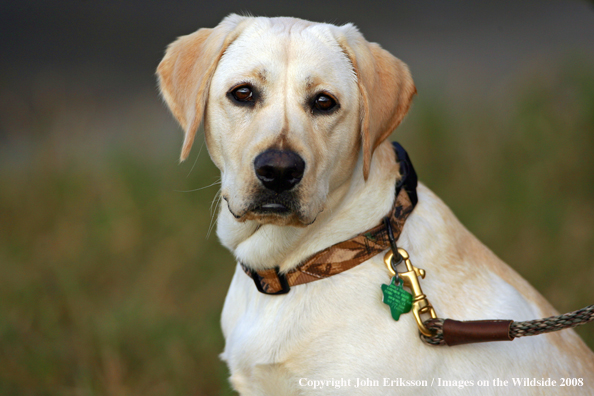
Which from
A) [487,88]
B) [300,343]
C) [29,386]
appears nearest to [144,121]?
[29,386]

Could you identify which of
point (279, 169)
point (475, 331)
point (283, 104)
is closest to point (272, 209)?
point (279, 169)

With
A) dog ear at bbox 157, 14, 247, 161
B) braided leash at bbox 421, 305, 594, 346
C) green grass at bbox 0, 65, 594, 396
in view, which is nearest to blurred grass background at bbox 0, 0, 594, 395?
green grass at bbox 0, 65, 594, 396

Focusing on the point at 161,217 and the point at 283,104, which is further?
the point at 161,217

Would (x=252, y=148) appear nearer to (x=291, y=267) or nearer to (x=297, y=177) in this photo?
(x=297, y=177)

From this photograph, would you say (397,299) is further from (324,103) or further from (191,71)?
(191,71)

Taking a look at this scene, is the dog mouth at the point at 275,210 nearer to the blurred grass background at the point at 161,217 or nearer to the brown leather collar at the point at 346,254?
the brown leather collar at the point at 346,254

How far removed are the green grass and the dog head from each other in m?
1.85

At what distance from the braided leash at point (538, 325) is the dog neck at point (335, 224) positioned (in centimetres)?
52

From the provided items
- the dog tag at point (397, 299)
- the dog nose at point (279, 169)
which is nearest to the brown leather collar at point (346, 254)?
the dog tag at point (397, 299)

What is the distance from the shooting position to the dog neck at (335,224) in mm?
2406

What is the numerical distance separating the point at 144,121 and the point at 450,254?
516 centimetres

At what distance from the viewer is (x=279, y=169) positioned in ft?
7.00

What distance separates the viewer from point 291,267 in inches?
95.3

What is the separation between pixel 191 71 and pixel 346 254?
113cm
